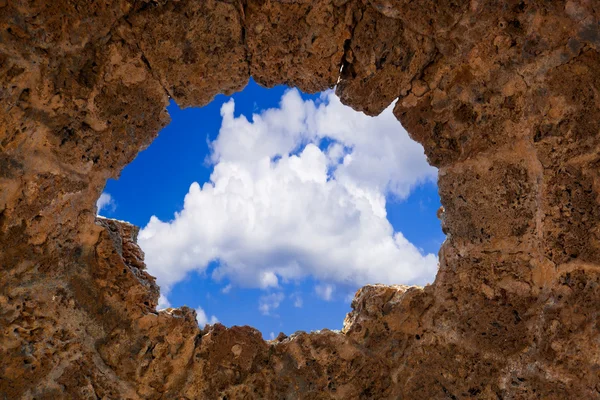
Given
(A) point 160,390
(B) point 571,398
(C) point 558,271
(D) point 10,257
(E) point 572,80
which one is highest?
(E) point 572,80

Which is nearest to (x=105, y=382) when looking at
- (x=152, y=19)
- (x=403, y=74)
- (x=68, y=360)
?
(x=68, y=360)

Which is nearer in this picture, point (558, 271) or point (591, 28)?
point (591, 28)

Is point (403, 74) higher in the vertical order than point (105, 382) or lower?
higher

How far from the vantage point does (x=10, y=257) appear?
11.6 feet

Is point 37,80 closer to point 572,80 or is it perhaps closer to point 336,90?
point 336,90

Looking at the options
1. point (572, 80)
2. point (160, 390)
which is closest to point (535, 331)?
point (572, 80)

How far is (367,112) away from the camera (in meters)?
3.90

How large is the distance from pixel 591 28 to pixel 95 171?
334cm

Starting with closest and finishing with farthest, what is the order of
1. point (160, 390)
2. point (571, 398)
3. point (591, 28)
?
point (591, 28) < point (571, 398) < point (160, 390)

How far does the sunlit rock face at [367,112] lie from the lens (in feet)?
11.3

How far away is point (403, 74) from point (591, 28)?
117 cm

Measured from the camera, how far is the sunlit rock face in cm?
Result: 345

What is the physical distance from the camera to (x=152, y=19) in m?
3.48

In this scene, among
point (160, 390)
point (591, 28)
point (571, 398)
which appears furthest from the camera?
point (160, 390)
